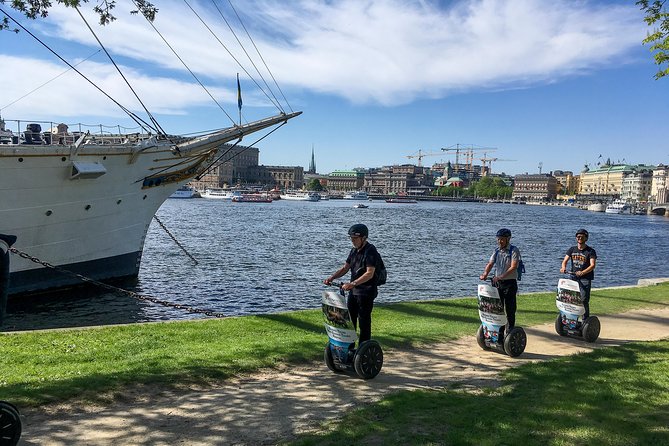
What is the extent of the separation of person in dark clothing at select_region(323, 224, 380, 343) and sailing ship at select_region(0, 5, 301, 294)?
31.2 feet

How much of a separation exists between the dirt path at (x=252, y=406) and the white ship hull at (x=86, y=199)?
11830 mm

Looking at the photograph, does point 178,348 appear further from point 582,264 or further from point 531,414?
point 582,264

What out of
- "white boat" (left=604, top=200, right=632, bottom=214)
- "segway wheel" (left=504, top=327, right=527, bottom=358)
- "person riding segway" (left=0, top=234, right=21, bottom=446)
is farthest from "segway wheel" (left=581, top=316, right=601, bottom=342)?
"white boat" (left=604, top=200, right=632, bottom=214)

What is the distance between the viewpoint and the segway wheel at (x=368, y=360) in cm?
714

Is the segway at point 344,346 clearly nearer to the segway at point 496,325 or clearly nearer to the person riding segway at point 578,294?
the segway at point 496,325

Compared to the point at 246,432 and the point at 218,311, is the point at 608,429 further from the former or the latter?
the point at 218,311

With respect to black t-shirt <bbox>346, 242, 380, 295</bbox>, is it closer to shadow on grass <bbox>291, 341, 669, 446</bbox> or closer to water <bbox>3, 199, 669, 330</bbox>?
shadow on grass <bbox>291, 341, 669, 446</bbox>

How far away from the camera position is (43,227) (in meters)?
16.6

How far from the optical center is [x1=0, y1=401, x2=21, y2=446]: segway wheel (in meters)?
4.64

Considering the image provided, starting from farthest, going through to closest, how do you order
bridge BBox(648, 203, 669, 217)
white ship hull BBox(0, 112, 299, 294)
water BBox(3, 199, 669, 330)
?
1. bridge BBox(648, 203, 669, 217)
2. water BBox(3, 199, 669, 330)
3. white ship hull BBox(0, 112, 299, 294)

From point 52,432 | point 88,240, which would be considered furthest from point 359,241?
point 88,240

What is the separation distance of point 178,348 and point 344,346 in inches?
129

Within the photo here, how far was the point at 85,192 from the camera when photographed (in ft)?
58.4

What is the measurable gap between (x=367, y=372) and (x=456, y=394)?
125cm
